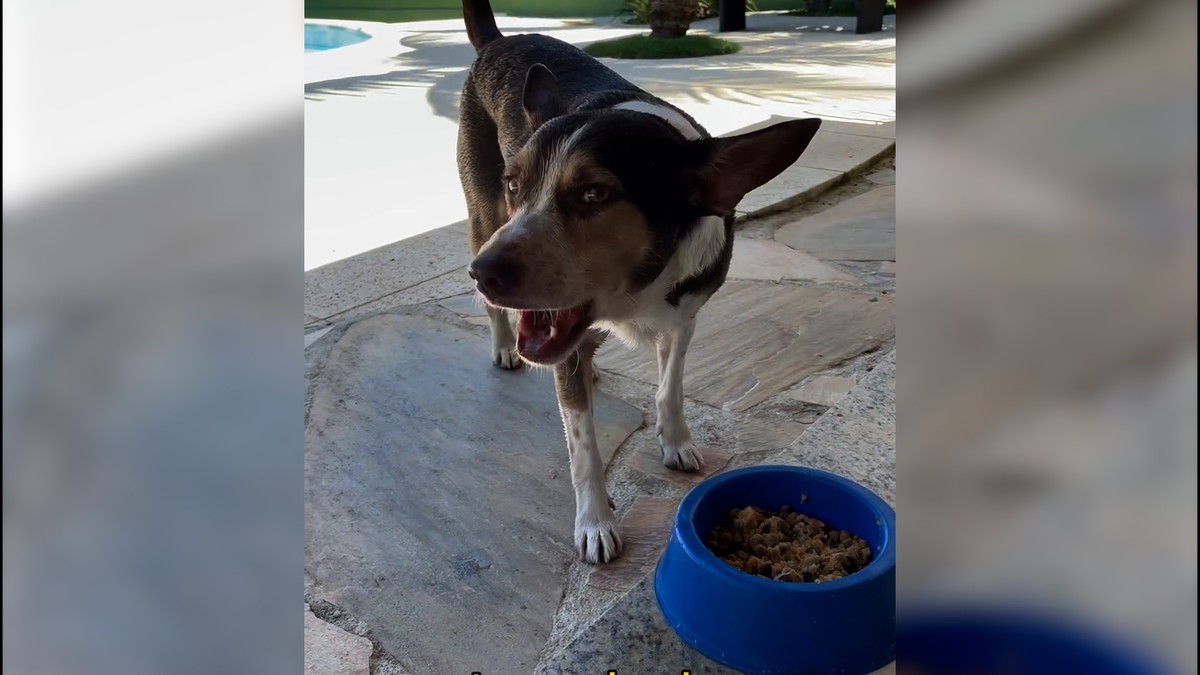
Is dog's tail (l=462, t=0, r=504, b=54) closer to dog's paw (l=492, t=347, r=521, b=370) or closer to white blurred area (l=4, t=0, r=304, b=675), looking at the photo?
dog's paw (l=492, t=347, r=521, b=370)

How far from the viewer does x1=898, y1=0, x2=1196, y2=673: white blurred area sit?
0.41m

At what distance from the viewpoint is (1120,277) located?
423 mm

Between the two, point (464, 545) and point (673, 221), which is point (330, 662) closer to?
point (464, 545)

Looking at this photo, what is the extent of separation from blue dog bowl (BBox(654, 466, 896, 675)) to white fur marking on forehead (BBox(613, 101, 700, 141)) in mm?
1100

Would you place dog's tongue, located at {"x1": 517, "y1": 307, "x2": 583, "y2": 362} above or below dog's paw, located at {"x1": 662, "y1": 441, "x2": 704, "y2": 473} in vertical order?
above

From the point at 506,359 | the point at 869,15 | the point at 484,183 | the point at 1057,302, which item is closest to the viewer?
the point at 1057,302

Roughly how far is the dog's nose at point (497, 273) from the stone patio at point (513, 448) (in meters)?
0.76

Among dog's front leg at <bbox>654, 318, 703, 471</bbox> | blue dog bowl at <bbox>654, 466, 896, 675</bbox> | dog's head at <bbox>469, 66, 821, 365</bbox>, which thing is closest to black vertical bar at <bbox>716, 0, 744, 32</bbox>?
dog's front leg at <bbox>654, 318, 703, 471</bbox>

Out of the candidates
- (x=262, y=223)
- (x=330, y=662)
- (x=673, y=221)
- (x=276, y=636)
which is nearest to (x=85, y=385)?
(x=262, y=223)

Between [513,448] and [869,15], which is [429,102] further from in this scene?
[869,15]

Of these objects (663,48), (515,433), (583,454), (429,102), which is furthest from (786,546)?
(663,48)

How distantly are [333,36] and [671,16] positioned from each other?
6673mm

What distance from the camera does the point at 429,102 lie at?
28.1 ft

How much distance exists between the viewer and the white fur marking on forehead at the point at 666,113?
238 cm
